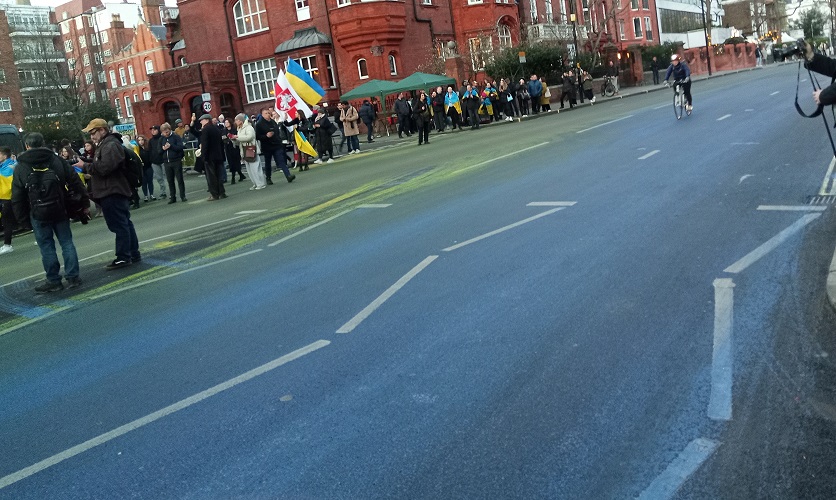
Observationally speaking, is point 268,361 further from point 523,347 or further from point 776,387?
point 776,387

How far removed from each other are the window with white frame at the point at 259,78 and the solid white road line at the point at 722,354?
4250 cm

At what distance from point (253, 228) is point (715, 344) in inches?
342

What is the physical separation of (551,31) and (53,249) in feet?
157

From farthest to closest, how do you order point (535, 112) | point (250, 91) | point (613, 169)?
1. point (250, 91)
2. point (535, 112)
3. point (613, 169)

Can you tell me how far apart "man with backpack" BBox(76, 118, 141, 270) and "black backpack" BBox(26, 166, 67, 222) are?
84cm

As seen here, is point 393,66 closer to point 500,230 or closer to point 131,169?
point 131,169

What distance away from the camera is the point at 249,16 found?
4788 cm

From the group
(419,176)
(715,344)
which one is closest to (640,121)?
(419,176)

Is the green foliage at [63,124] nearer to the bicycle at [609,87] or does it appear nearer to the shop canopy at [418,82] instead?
the shop canopy at [418,82]

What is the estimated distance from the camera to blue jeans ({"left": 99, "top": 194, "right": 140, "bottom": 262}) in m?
10.9

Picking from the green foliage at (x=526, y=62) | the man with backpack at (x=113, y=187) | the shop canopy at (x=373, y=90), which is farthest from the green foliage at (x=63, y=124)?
the man with backpack at (x=113, y=187)

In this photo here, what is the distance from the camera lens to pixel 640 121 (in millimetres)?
23078

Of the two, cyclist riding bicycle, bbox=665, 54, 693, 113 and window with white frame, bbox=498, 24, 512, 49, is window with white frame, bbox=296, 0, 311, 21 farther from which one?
cyclist riding bicycle, bbox=665, 54, 693, 113

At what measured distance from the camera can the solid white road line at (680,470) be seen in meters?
3.80
